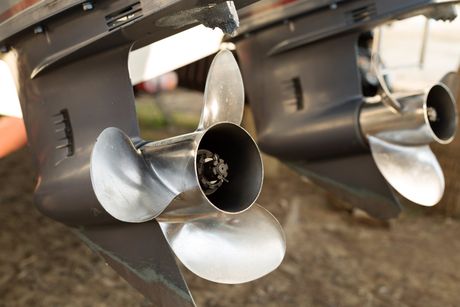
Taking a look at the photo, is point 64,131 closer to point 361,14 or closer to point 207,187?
point 207,187

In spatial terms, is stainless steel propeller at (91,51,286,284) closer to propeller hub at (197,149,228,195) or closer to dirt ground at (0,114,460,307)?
propeller hub at (197,149,228,195)

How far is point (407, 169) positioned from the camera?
70.2 inches

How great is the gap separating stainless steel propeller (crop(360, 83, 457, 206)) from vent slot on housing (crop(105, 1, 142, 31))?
2.98 feet

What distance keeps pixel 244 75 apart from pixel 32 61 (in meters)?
0.89

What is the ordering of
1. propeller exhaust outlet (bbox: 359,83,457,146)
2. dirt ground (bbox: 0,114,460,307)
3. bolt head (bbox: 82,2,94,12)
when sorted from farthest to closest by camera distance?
dirt ground (bbox: 0,114,460,307), propeller exhaust outlet (bbox: 359,83,457,146), bolt head (bbox: 82,2,94,12)

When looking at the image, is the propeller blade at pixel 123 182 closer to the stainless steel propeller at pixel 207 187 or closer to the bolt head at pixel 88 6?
the stainless steel propeller at pixel 207 187

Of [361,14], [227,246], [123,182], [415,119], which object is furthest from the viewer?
[361,14]

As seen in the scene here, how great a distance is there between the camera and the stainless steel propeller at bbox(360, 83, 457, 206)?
173 cm

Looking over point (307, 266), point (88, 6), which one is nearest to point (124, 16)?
point (88, 6)

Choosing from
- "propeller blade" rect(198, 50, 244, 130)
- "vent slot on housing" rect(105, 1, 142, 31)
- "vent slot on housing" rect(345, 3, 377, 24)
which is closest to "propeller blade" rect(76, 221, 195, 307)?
"propeller blade" rect(198, 50, 244, 130)

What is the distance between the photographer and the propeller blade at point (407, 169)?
1759mm

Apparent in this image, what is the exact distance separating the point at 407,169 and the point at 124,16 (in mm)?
1054

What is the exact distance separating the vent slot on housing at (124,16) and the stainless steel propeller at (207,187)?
233 mm

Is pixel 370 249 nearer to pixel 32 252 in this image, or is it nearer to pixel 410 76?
pixel 32 252
